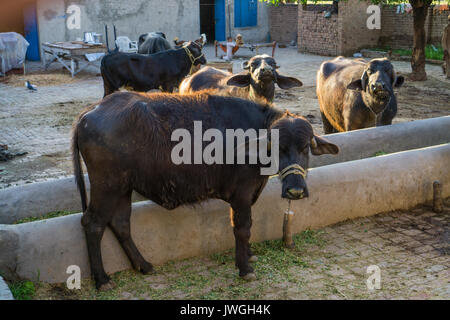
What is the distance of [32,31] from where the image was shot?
18719mm

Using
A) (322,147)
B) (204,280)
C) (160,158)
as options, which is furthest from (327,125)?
(160,158)

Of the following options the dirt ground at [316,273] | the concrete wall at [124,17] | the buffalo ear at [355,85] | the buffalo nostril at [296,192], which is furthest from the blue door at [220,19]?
the buffalo nostril at [296,192]

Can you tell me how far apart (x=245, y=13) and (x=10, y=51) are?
11.2 m

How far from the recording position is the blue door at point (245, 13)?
77.3 ft

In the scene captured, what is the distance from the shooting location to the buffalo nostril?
3902mm

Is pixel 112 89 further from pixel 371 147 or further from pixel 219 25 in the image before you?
pixel 219 25

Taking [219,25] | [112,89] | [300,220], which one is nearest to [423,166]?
[300,220]

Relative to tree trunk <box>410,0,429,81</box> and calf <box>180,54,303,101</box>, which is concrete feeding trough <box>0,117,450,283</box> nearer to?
calf <box>180,54,303,101</box>

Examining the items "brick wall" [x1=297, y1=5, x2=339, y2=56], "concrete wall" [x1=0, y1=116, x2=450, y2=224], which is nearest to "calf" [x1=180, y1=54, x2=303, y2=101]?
"concrete wall" [x1=0, y1=116, x2=450, y2=224]

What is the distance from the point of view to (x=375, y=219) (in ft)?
19.5

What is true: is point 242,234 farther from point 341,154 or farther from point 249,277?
point 341,154

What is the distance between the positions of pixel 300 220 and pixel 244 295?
1352 mm

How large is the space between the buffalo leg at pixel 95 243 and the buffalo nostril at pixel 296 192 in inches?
63.1

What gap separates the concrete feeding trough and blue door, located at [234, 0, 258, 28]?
695 inches
